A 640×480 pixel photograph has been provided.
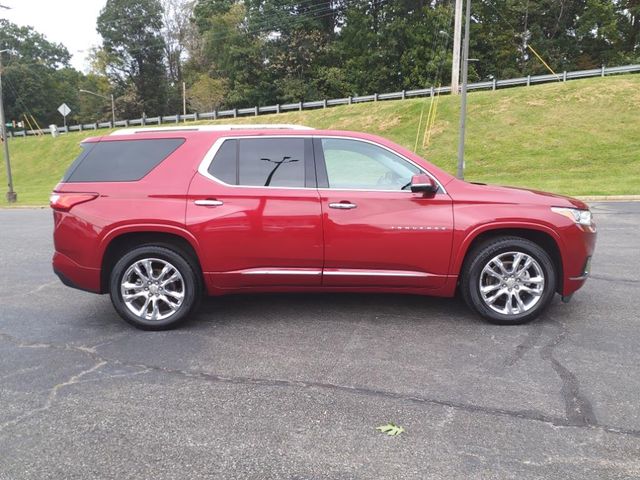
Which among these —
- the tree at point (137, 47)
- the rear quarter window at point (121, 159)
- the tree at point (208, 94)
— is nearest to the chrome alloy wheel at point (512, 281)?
the rear quarter window at point (121, 159)

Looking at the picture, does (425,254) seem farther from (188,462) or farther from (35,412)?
(35,412)

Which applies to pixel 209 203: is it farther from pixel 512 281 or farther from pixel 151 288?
pixel 512 281

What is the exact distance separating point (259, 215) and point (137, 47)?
6963cm

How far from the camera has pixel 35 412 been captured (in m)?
3.20

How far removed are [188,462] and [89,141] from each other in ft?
11.2

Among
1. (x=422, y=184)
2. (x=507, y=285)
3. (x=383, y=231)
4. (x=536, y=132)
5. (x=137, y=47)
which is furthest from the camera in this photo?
(x=137, y=47)

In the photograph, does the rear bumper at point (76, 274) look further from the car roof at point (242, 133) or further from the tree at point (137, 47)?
the tree at point (137, 47)

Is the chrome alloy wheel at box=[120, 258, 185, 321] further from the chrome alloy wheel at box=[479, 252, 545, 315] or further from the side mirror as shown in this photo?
the chrome alloy wheel at box=[479, 252, 545, 315]

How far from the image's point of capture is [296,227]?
14.5 feet

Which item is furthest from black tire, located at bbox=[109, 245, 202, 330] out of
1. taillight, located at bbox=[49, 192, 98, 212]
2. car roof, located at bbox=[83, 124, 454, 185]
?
car roof, located at bbox=[83, 124, 454, 185]

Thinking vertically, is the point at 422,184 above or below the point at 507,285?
above

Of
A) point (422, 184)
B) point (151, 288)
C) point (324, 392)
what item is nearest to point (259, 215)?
point (151, 288)

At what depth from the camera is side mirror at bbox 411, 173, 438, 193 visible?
14.0ft

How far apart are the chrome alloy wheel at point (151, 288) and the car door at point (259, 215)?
34 centimetres
